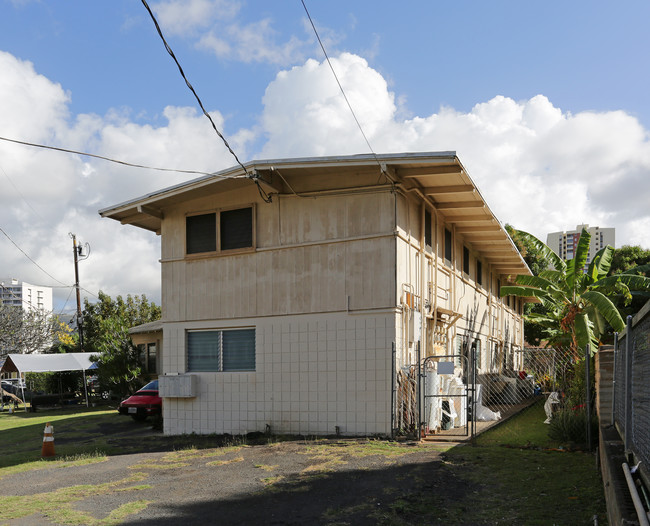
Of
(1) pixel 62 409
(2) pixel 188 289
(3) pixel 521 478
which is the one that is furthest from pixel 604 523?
(1) pixel 62 409

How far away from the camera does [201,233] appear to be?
15742mm

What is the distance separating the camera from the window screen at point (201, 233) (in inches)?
614

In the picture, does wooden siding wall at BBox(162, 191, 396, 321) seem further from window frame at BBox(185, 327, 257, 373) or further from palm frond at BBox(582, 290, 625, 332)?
palm frond at BBox(582, 290, 625, 332)

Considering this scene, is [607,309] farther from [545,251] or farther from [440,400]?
[440,400]

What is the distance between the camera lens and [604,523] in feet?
20.6

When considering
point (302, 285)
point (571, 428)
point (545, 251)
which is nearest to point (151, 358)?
point (302, 285)

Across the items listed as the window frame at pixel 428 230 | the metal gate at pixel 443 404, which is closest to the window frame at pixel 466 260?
the window frame at pixel 428 230

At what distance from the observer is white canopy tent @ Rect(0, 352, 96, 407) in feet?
97.0

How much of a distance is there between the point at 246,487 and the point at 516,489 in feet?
11.9

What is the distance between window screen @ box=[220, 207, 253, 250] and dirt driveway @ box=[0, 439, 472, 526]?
5111mm

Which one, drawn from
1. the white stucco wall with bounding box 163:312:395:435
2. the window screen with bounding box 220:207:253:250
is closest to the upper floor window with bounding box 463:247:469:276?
the white stucco wall with bounding box 163:312:395:435

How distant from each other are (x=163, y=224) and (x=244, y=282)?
3021 mm

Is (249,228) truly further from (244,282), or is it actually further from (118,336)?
(118,336)

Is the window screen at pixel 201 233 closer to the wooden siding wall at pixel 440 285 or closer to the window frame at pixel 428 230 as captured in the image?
the wooden siding wall at pixel 440 285
